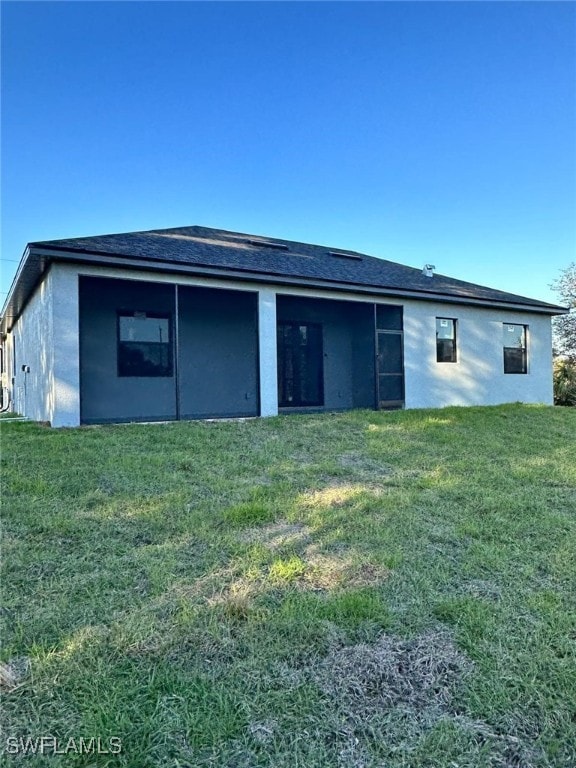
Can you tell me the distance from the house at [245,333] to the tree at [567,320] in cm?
680

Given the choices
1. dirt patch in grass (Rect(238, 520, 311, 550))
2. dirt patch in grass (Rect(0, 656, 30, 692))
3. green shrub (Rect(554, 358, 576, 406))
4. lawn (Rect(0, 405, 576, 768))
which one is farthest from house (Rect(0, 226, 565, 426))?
dirt patch in grass (Rect(0, 656, 30, 692))

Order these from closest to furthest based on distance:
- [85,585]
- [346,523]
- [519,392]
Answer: [85,585], [346,523], [519,392]

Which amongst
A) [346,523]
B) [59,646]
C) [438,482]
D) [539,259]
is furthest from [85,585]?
[539,259]

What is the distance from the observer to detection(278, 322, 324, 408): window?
12.2m

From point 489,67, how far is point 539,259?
11520mm

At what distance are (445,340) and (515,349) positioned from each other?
2.88 meters

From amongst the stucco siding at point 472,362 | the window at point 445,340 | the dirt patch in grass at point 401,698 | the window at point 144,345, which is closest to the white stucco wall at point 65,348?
the window at point 144,345

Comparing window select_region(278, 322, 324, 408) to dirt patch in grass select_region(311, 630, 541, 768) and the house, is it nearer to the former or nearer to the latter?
the house

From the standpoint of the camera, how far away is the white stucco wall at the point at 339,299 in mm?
7855

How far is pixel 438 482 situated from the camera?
5.18 m

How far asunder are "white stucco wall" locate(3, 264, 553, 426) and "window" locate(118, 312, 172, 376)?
1.62 metres

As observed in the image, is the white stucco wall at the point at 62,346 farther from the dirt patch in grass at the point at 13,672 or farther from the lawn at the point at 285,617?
the dirt patch in grass at the point at 13,672

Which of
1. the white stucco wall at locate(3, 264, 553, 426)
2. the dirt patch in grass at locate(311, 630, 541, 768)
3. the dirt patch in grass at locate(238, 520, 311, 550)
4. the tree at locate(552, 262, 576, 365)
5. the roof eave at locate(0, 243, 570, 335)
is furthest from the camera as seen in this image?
the tree at locate(552, 262, 576, 365)

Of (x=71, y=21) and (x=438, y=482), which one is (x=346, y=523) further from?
(x=71, y=21)
